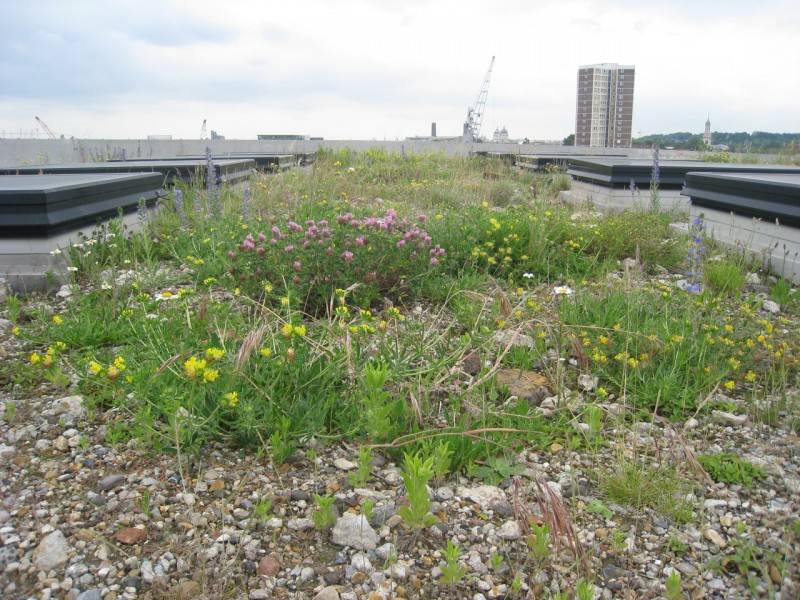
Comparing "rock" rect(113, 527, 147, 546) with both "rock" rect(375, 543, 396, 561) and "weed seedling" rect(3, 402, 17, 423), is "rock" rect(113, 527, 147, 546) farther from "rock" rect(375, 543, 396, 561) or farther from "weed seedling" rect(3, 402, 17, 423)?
"weed seedling" rect(3, 402, 17, 423)

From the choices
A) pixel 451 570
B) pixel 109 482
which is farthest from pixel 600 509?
pixel 109 482

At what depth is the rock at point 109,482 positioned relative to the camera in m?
2.36

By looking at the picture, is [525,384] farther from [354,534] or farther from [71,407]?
[71,407]

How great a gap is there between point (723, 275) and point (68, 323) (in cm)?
447

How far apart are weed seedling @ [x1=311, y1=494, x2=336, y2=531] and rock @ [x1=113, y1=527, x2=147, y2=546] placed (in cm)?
55

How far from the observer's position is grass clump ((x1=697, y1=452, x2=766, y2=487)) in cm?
252

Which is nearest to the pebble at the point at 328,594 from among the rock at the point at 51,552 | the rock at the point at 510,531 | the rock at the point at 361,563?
the rock at the point at 361,563

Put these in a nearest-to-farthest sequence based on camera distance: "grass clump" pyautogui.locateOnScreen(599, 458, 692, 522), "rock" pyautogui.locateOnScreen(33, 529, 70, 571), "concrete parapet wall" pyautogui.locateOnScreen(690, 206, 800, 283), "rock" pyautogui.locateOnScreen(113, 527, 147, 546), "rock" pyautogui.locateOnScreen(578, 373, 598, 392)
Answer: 1. "rock" pyautogui.locateOnScreen(33, 529, 70, 571)
2. "rock" pyautogui.locateOnScreen(113, 527, 147, 546)
3. "grass clump" pyautogui.locateOnScreen(599, 458, 692, 522)
4. "rock" pyautogui.locateOnScreen(578, 373, 598, 392)
5. "concrete parapet wall" pyautogui.locateOnScreen(690, 206, 800, 283)

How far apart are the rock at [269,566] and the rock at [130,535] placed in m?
0.40

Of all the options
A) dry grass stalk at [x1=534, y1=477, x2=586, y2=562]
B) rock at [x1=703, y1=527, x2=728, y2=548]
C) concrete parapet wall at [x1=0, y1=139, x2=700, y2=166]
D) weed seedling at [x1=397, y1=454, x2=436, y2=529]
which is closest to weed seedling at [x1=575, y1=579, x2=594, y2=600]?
dry grass stalk at [x1=534, y1=477, x2=586, y2=562]

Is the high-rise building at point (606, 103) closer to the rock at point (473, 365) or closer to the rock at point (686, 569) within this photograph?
the rock at point (473, 365)

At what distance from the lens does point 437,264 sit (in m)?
4.69

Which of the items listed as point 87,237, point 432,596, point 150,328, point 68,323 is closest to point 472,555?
point 432,596

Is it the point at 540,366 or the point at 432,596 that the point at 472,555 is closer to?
the point at 432,596
